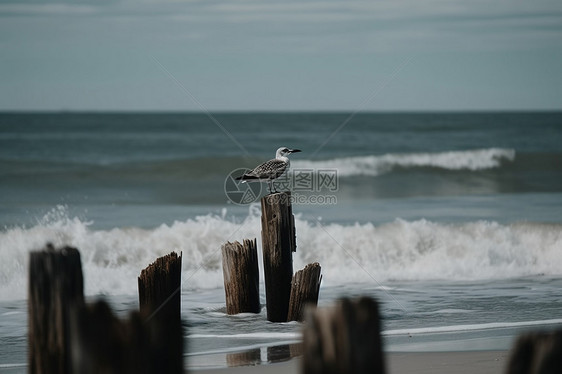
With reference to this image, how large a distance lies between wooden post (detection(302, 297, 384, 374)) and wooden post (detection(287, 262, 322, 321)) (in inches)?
202

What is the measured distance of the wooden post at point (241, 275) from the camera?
8859mm

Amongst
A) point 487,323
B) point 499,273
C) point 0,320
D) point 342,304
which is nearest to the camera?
point 342,304

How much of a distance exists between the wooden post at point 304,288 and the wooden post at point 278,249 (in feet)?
0.60

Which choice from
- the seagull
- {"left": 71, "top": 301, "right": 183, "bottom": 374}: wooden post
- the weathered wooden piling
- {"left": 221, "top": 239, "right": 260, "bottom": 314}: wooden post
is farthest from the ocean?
{"left": 71, "top": 301, "right": 183, "bottom": 374}: wooden post

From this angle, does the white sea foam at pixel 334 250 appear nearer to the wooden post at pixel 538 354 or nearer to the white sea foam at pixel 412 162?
the wooden post at pixel 538 354

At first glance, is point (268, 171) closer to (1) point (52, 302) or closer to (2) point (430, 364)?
(2) point (430, 364)

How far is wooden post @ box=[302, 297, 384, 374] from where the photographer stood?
10.3 ft

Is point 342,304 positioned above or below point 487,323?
above

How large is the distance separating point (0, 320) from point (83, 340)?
677cm

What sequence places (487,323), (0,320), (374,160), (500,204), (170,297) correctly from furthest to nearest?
1. (374,160)
2. (500,204)
3. (0,320)
4. (487,323)
5. (170,297)

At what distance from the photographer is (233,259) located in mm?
8867


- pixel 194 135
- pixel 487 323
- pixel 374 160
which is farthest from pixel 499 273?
pixel 194 135

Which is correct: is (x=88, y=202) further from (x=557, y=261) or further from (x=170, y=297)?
(x=170, y=297)

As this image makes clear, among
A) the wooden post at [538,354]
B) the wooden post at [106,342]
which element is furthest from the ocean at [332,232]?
the wooden post at [538,354]
